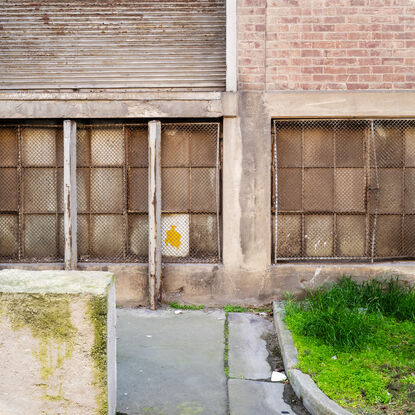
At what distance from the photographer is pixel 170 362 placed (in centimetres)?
438

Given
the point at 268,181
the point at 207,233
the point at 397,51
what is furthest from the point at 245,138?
the point at 397,51

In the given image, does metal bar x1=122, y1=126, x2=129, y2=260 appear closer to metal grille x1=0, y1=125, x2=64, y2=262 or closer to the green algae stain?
metal grille x1=0, y1=125, x2=64, y2=262

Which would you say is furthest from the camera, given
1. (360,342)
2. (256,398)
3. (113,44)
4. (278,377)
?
(113,44)

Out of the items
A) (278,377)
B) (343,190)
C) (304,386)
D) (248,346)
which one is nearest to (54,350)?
(304,386)

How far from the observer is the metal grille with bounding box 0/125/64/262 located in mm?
6070

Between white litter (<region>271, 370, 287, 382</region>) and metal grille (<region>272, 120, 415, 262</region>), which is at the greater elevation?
metal grille (<region>272, 120, 415, 262</region>)

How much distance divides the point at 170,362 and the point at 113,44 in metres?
3.96

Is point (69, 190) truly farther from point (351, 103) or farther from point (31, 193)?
point (351, 103)

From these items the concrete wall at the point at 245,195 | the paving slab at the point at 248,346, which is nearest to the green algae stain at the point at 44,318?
the paving slab at the point at 248,346

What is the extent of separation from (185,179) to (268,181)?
3.52 feet

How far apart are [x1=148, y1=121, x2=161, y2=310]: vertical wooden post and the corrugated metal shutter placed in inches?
26.5

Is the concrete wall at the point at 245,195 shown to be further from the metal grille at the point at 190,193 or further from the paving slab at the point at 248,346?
the paving slab at the point at 248,346

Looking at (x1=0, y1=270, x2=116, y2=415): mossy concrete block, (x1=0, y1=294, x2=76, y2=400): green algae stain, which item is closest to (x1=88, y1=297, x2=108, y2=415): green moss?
(x1=0, y1=270, x2=116, y2=415): mossy concrete block

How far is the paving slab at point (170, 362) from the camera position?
12.0ft
